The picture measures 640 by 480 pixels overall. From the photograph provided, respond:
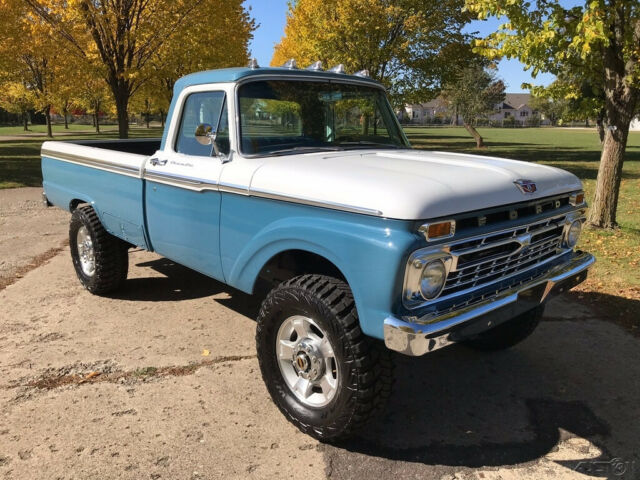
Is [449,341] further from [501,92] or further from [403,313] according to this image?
[501,92]

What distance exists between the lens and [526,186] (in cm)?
303

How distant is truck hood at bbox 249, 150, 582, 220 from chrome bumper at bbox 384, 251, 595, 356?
0.50 metres

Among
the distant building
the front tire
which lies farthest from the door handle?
the distant building

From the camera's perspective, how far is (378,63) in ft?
70.5

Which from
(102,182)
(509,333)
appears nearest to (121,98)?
(102,182)

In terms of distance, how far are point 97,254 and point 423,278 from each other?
11.7 feet

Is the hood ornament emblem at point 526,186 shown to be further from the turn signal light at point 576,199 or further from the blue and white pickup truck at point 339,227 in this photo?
the turn signal light at point 576,199

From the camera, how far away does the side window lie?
3.71 metres

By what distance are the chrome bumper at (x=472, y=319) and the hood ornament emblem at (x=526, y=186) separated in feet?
1.79

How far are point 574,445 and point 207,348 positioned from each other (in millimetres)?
2644

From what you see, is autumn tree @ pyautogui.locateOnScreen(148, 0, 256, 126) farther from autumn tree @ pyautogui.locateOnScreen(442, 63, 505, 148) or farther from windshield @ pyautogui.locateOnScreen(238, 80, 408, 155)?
autumn tree @ pyautogui.locateOnScreen(442, 63, 505, 148)

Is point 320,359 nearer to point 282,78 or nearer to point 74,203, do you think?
point 282,78

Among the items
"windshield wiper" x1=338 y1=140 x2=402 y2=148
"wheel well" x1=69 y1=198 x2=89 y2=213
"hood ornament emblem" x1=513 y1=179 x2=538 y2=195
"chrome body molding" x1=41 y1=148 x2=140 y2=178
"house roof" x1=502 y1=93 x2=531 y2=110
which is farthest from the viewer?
"house roof" x1=502 y1=93 x2=531 y2=110

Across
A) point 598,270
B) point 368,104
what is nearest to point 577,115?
point 598,270
